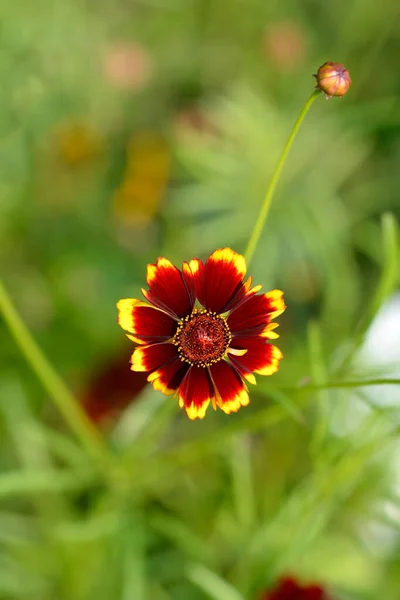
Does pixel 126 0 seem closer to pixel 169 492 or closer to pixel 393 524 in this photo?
pixel 169 492

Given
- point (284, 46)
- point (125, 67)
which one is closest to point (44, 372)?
point (125, 67)

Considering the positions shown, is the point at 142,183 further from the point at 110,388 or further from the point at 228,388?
the point at 228,388

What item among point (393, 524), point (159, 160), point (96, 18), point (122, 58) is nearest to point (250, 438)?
point (393, 524)

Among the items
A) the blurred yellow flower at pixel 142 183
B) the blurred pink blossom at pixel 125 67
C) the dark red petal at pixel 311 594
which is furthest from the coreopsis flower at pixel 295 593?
the blurred pink blossom at pixel 125 67

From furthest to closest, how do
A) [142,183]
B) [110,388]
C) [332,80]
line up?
1. [142,183]
2. [110,388]
3. [332,80]

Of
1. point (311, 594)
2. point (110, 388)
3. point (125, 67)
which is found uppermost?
point (125, 67)

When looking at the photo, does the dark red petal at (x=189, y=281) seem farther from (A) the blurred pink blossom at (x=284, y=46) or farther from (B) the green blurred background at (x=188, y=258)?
(A) the blurred pink blossom at (x=284, y=46)
